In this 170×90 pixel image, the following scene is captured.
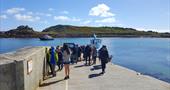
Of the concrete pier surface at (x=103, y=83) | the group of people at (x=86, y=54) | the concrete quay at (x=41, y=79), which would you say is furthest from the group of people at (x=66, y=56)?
the concrete pier surface at (x=103, y=83)

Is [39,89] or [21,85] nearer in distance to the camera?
[21,85]

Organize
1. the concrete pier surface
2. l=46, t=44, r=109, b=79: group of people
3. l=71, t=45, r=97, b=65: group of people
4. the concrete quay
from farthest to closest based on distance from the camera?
l=71, t=45, r=97, b=65: group of people < l=46, t=44, r=109, b=79: group of people < the concrete pier surface < the concrete quay

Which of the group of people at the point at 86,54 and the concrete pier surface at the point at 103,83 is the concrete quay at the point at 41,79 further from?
the group of people at the point at 86,54

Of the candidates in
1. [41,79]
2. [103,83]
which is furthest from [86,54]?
[103,83]

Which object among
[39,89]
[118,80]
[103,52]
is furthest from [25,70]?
[103,52]

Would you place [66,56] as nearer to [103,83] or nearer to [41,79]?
[41,79]

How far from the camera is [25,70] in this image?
39.9 ft

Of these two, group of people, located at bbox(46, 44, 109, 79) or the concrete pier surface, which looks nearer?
the concrete pier surface

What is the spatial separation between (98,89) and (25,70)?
4.16 metres

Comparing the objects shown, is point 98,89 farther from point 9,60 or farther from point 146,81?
point 9,60

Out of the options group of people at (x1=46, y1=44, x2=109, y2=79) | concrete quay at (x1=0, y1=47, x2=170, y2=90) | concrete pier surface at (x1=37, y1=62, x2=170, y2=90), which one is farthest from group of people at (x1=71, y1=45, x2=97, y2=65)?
concrete pier surface at (x1=37, y1=62, x2=170, y2=90)

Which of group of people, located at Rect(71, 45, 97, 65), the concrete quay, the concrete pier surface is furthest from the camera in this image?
group of people, located at Rect(71, 45, 97, 65)

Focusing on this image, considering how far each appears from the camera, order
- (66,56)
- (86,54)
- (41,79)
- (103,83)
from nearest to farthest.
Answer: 1. (103,83)
2. (41,79)
3. (66,56)
4. (86,54)

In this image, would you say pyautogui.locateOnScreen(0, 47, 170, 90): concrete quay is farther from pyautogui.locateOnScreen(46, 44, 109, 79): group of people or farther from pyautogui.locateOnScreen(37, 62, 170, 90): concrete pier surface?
pyautogui.locateOnScreen(46, 44, 109, 79): group of people
